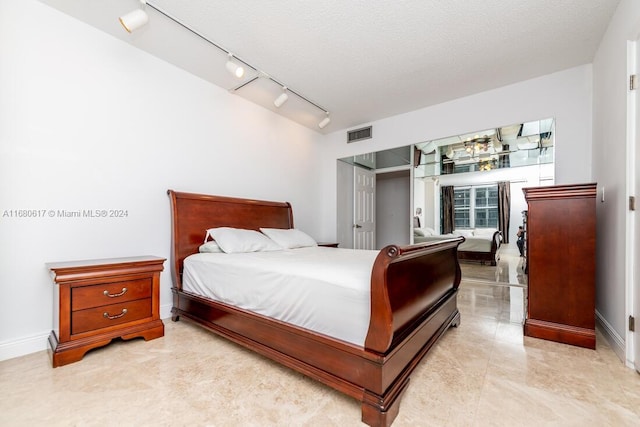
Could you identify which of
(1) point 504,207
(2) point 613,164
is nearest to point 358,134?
(1) point 504,207

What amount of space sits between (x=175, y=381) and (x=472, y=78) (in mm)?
3957

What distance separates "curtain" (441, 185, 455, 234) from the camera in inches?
163

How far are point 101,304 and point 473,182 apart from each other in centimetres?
452

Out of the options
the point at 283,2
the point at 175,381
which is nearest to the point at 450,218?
the point at 283,2

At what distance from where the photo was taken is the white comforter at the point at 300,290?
4.60ft

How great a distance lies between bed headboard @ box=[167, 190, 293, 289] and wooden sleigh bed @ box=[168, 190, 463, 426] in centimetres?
1

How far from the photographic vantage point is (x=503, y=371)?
1.74m

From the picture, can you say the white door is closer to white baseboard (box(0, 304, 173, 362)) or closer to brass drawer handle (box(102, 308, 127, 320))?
brass drawer handle (box(102, 308, 127, 320))

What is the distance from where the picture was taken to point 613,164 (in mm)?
2113

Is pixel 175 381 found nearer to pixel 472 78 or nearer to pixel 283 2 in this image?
pixel 283 2

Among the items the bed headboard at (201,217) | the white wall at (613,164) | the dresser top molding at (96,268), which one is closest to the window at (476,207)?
the white wall at (613,164)

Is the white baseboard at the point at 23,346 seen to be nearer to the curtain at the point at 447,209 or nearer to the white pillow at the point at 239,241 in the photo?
the white pillow at the point at 239,241

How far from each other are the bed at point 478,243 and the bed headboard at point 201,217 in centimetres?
249

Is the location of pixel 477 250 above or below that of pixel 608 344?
above
